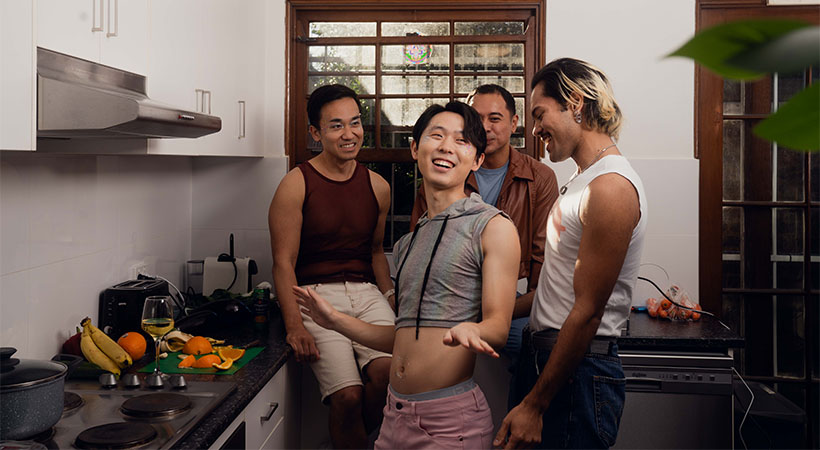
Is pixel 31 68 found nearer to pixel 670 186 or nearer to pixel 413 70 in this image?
pixel 413 70

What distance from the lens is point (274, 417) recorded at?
2.38 metres

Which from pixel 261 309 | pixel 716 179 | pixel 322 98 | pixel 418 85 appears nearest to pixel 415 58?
pixel 418 85

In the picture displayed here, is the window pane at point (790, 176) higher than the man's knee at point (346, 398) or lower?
higher

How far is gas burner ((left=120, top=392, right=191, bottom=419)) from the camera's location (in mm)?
1679

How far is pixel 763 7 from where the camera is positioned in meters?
3.19

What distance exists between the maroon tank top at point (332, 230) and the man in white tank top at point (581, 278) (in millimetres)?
1050

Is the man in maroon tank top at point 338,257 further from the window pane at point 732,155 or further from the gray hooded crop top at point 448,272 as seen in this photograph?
the window pane at point 732,155

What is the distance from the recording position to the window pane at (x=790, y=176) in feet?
10.7

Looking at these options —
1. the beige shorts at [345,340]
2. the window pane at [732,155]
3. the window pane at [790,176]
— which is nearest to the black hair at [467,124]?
the beige shorts at [345,340]

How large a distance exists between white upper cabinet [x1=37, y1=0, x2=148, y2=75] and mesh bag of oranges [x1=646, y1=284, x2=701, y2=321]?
2.20 m

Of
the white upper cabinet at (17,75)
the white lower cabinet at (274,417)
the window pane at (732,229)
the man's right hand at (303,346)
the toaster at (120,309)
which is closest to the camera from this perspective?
the white upper cabinet at (17,75)

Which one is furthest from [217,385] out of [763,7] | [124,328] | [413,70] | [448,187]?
[763,7]

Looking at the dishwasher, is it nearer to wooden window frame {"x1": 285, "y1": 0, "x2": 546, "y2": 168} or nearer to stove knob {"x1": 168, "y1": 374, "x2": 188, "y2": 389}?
wooden window frame {"x1": 285, "y1": 0, "x2": 546, "y2": 168}

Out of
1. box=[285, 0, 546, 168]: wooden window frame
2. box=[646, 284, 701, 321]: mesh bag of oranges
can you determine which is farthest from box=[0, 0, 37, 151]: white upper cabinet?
box=[646, 284, 701, 321]: mesh bag of oranges
